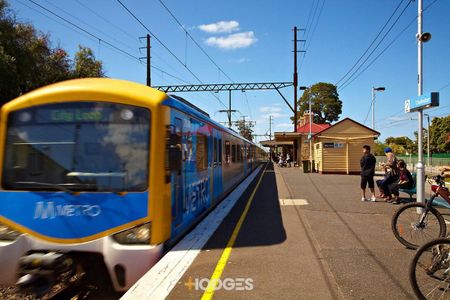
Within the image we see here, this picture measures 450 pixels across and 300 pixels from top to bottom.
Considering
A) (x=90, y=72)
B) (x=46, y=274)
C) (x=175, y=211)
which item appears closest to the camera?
(x=46, y=274)

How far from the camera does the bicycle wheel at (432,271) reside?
394 centimetres

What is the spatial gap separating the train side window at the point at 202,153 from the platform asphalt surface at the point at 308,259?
1263 millimetres

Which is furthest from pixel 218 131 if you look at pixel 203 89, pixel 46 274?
pixel 203 89

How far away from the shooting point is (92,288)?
5.17 metres

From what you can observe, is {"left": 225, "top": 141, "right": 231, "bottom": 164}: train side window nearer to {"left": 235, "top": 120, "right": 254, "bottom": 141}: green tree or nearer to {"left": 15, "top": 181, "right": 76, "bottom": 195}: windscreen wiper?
{"left": 15, "top": 181, "right": 76, "bottom": 195}: windscreen wiper

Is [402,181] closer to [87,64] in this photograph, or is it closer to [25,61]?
[25,61]

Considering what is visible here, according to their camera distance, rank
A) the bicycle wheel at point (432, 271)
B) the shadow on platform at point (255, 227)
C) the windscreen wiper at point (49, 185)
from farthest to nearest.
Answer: the shadow on platform at point (255, 227), the windscreen wiper at point (49, 185), the bicycle wheel at point (432, 271)

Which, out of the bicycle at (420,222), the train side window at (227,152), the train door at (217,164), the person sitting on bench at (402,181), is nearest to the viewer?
the bicycle at (420,222)

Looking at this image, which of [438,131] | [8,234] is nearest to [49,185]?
[8,234]

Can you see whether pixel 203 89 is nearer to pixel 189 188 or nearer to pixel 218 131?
pixel 218 131

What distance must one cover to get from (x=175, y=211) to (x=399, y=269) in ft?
9.95

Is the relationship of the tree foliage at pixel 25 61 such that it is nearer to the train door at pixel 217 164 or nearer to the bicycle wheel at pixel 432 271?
the train door at pixel 217 164

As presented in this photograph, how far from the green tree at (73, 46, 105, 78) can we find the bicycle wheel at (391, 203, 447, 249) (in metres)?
28.1

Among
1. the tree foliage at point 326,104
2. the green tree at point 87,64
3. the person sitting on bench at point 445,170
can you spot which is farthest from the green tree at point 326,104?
the person sitting on bench at point 445,170
